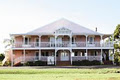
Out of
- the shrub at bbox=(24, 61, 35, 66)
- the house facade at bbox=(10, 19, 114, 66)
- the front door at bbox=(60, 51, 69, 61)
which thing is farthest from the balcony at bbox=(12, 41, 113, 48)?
the shrub at bbox=(24, 61, 35, 66)

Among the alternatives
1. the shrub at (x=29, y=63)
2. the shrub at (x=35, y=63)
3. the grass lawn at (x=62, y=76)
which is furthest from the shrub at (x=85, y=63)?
the grass lawn at (x=62, y=76)

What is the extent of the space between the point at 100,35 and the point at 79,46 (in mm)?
4507

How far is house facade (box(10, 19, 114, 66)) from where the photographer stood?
48625 mm

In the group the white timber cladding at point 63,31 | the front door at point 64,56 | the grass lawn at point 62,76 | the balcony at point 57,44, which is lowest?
the grass lawn at point 62,76

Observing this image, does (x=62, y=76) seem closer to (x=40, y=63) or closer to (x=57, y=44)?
(x=40, y=63)

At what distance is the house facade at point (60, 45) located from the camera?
4862 cm

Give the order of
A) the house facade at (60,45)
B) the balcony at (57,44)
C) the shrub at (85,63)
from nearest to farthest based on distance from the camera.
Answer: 1. the shrub at (85,63)
2. the house facade at (60,45)
3. the balcony at (57,44)

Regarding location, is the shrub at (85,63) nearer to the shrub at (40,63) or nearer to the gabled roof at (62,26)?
the shrub at (40,63)

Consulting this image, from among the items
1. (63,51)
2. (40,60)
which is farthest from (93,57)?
(40,60)

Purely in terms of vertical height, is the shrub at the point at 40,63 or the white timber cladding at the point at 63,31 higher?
the white timber cladding at the point at 63,31

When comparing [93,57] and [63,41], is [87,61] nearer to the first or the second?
[93,57]

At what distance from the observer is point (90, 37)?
52.2m

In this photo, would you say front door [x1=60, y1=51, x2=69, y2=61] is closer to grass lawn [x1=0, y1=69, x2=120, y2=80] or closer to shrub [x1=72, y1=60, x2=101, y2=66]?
shrub [x1=72, y1=60, x2=101, y2=66]

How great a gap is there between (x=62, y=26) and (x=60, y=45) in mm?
3732
